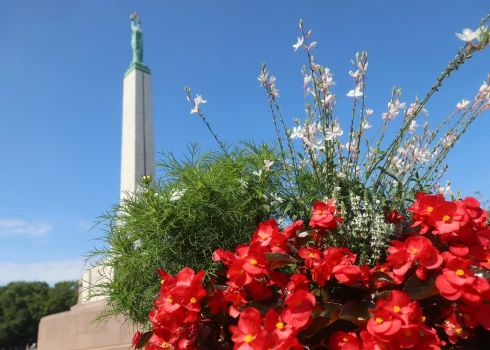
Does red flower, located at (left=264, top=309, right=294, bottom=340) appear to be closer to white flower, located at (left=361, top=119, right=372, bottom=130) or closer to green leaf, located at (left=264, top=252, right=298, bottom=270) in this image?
green leaf, located at (left=264, top=252, right=298, bottom=270)

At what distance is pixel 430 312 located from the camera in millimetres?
1542

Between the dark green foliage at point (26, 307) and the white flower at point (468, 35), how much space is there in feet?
117

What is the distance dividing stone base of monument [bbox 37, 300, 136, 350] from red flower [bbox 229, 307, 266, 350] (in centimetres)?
431

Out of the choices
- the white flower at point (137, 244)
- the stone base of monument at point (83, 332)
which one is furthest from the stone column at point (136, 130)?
the white flower at point (137, 244)

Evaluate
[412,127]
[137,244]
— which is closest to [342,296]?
[412,127]

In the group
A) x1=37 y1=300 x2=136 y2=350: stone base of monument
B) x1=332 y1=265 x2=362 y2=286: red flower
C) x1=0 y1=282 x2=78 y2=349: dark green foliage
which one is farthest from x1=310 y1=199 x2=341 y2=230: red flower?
x1=0 y1=282 x2=78 y2=349: dark green foliage

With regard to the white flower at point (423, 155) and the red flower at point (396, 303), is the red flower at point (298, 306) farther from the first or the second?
the white flower at point (423, 155)

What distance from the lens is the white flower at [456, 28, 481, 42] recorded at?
5.44 feet

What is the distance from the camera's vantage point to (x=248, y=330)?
1354 mm

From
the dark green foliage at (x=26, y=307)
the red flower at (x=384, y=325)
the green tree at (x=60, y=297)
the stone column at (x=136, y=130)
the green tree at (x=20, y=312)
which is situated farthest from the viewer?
the green tree at (x=20, y=312)

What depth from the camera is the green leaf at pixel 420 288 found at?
1.38 meters

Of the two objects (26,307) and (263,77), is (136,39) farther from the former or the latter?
(26,307)

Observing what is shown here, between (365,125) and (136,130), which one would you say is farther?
(136,130)

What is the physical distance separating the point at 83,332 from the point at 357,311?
22.3 feet
